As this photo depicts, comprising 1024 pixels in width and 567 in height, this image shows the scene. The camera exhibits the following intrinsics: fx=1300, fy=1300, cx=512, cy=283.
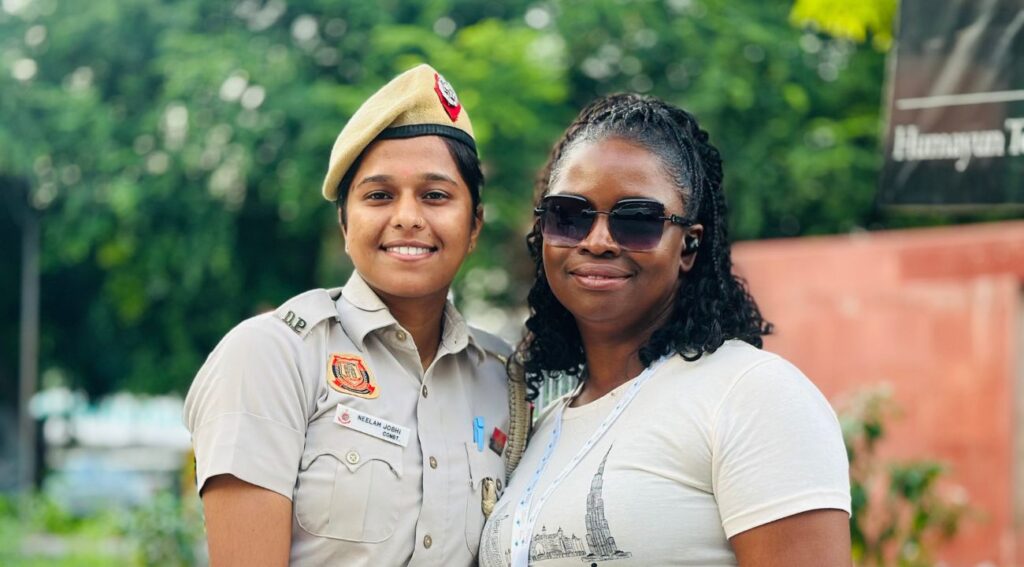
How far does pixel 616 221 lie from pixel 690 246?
7.4 inches

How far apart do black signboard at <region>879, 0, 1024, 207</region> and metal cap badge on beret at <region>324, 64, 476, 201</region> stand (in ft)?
5.49

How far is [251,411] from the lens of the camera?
8.61 ft

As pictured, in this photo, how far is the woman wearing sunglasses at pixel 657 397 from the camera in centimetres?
236

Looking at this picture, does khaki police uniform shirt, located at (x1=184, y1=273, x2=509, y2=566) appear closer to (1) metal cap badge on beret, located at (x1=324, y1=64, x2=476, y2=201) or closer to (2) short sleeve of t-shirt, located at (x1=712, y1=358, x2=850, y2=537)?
(1) metal cap badge on beret, located at (x1=324, y1=64, x2=476, y2=201)

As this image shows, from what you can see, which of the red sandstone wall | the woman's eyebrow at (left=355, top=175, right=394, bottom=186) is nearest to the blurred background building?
the red sandstone wall

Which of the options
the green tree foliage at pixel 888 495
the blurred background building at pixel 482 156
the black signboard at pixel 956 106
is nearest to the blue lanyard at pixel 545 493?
the black signboard at pixel 956 106

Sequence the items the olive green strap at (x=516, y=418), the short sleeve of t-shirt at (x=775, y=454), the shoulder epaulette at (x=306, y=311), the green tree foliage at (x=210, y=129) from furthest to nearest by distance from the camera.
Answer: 1. the green tree foliage at (x=210, y=129)
2. the olive green strap at (x=516, y=418)
3. the shoulder epaulette at (x=306, y=311)
4. the short sleeve of t-shirt at (x=775, y=454)

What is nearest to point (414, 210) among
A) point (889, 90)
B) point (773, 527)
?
point (773, 527)

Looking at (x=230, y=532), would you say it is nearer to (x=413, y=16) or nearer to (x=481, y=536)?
(x=481, y=536)

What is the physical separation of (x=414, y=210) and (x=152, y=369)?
14383 millimetres

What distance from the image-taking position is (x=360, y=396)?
9.32ft

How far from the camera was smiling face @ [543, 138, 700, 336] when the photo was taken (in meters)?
2.72

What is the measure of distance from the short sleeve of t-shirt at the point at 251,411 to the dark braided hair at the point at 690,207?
Answer: 68cm

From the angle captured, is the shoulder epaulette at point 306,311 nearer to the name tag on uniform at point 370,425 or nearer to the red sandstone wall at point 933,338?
the name tag on uniform at point 370,425
